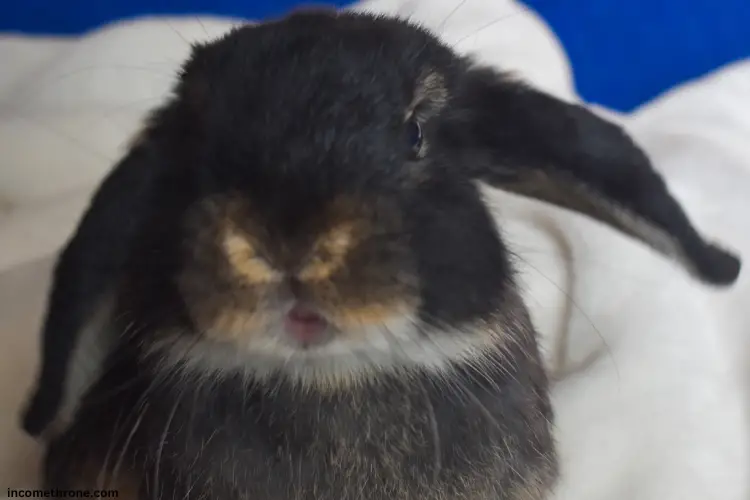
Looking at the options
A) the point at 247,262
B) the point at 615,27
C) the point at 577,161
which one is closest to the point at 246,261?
the point at 247,262

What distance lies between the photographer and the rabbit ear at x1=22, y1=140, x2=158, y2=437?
0.71 metres

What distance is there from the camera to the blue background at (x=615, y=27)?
1.63 meters

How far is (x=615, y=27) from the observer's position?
5.44 ft

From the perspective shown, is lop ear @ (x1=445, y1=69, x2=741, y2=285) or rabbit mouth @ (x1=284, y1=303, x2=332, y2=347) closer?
rabbit mouth @ (x1=284, y1=303, x2=332, y2=347)

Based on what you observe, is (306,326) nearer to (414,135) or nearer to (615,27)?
(414,135)

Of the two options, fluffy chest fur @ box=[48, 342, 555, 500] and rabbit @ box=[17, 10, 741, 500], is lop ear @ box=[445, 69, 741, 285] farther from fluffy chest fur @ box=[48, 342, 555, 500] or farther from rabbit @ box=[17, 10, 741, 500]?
fluffy chest fur @ box=[48, 342, 555, 500]

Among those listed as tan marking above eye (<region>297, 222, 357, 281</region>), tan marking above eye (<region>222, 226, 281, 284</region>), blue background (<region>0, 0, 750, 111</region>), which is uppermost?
tan marking above eye (<region>297, 222, 357, 281</region>)

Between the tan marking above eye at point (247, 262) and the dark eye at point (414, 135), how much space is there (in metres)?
0.15

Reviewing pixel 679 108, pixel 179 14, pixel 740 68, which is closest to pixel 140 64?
pixel 179 14

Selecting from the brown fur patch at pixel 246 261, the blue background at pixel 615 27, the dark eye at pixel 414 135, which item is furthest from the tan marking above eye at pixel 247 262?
the blue background at pixel 615 27

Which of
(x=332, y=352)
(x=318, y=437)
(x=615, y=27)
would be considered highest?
(x=332, y=352)

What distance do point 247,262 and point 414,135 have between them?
0.16m

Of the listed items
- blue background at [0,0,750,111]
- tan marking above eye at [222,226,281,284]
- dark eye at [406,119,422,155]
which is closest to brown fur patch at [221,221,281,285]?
tan marking above eye at [222,226,281,284]

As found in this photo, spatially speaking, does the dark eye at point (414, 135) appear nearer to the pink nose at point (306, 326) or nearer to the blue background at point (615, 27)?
the pink nose at point (306, 326)
